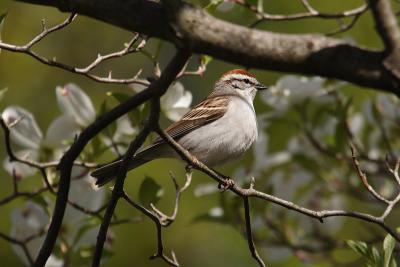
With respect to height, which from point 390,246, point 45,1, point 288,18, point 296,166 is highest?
point 45,1

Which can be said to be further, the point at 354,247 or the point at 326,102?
the point at 326,102

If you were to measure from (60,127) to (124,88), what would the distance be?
3.71 metres

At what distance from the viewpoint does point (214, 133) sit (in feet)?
15.0

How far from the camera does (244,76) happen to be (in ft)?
17.8

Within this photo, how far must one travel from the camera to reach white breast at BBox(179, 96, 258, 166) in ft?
14.4

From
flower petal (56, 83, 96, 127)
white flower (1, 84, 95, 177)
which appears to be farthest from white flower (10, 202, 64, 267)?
flower petal (56, 83, 96, 127)

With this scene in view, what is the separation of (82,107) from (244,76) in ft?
5.49

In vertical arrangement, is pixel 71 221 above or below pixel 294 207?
below

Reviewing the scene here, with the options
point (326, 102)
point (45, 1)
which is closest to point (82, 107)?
point (326, 102)

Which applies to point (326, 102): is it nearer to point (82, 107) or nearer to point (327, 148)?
point (327, 148)

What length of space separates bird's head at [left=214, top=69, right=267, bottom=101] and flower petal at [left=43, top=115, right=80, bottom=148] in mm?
1503

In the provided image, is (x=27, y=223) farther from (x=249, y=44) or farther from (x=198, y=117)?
(x=249, y=44)

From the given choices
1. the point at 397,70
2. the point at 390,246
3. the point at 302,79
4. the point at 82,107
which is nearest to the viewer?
the point at 397,70

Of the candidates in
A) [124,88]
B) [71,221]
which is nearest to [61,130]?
[71,221]
